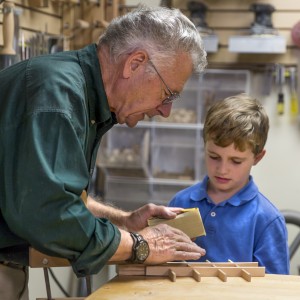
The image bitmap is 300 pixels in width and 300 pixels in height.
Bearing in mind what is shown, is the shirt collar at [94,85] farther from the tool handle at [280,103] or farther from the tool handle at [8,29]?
the tool handle at [280,103]

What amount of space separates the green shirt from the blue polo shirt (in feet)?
2.27

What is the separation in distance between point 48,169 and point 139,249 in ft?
1.31

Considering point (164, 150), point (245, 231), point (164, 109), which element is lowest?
point (164, 150)

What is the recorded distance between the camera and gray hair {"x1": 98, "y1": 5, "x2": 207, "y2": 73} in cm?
206

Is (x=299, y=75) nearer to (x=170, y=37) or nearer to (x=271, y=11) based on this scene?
(x=271, y=11)

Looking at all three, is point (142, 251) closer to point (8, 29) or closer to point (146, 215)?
point (146, 215)

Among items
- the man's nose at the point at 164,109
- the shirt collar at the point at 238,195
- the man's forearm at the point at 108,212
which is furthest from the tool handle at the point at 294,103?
the man's nose at the point at 164,109

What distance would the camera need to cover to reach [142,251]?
6.64 feet

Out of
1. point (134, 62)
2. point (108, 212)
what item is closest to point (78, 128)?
point (134, 62)

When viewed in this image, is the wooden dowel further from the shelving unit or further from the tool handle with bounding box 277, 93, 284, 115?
the tool handle with bounding box 277, 93, 284, 115

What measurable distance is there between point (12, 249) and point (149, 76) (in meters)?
0.64

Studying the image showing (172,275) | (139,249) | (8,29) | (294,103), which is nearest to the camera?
(139,249)

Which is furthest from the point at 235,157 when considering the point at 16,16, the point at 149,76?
the point at 16,16

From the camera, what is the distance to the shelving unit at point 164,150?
5.04 meters
